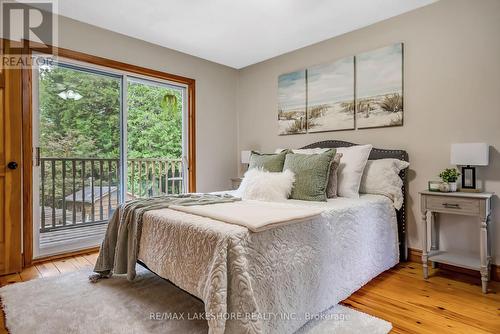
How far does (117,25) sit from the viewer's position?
9.95 feet

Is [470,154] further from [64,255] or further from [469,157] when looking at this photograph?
[64,255]

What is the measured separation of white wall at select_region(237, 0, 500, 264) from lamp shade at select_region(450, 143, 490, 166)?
0.72 ft

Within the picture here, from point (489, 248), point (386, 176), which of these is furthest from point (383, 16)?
point (489, 248)

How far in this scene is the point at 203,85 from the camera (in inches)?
159

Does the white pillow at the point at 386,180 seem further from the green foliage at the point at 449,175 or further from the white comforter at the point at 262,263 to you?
the white comforter at the point at 262,263

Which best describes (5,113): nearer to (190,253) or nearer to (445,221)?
(190,253)

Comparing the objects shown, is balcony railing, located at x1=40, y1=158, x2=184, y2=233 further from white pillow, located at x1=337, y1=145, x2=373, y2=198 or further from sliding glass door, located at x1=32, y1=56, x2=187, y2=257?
white pillow, located at x1=337, y1=145, x2=373, y2=198

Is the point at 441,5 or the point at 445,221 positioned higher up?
A: the point at 441,5

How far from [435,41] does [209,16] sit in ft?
7.09

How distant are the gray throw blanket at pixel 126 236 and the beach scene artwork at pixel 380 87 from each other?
1746 millimetres

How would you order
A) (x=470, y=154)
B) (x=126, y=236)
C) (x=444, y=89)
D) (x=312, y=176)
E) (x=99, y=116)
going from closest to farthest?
(x=126, y=236) < (x=470, y=154) < (x=312, y=176) < (x=444, y=89) < (x=99, y=116)

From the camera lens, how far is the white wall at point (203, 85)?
310 cm

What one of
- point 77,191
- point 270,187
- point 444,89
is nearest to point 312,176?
point 270,187

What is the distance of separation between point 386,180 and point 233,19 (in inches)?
86.9
